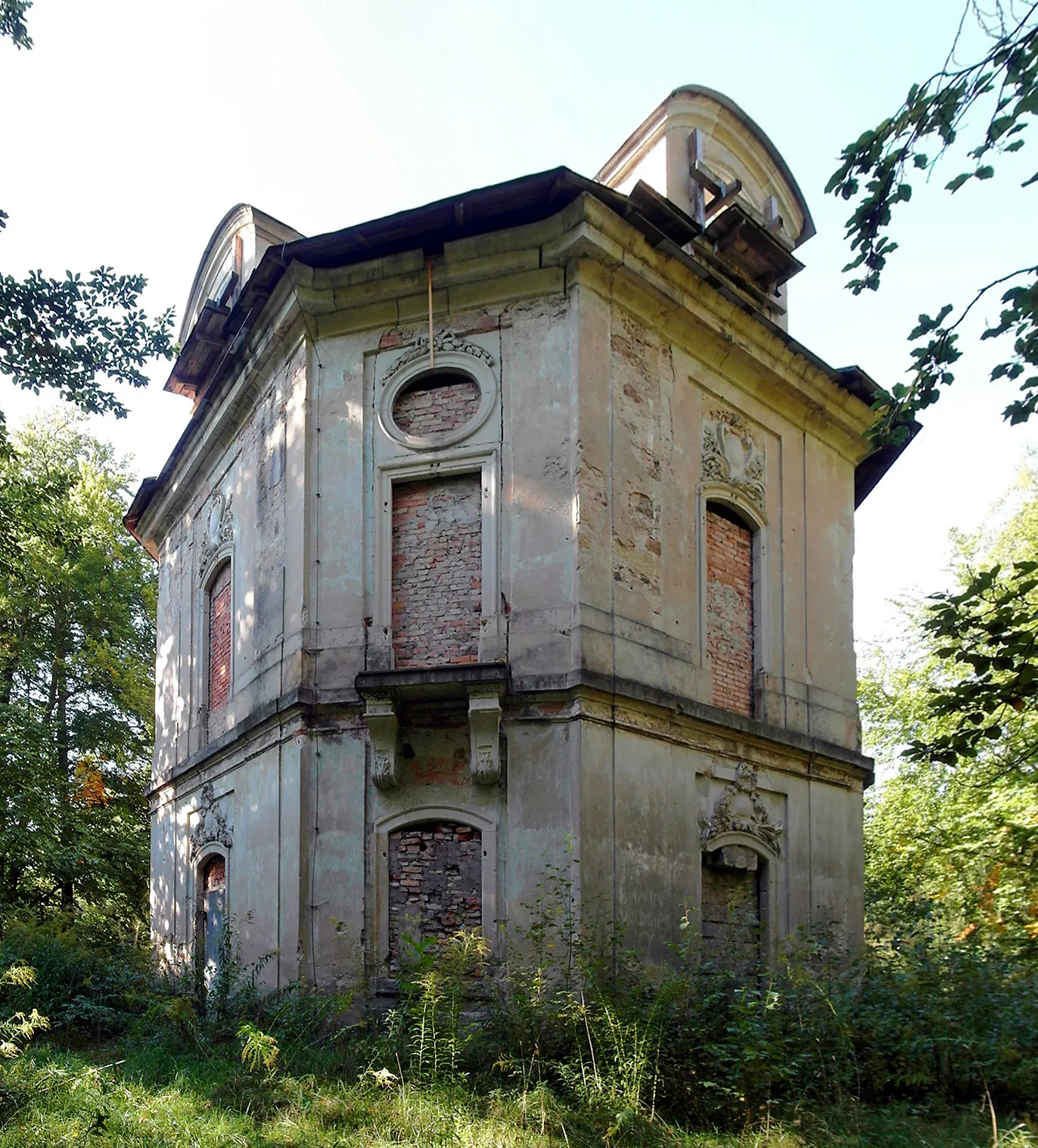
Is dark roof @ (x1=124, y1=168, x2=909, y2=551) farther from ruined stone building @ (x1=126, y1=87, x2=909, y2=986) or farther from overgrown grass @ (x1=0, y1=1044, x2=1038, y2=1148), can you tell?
overgrown grass @ (x1=0, y1=1044, x2=1038, y2=1148)

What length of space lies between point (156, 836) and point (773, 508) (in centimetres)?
1086

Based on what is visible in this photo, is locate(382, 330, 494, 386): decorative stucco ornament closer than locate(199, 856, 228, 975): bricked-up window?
Yes

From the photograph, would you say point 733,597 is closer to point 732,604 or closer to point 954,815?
point 732,604

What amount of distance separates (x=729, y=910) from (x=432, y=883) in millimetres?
3287

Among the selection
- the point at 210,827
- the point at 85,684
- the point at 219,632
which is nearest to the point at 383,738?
the point at 210,827

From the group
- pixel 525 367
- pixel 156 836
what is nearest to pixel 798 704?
pixel 525 367

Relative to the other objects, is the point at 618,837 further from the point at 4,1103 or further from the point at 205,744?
the point at 205,744

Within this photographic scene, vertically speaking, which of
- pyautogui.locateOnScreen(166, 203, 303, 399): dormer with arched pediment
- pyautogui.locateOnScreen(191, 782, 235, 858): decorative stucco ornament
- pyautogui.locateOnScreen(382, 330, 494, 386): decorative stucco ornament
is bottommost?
pyautogui.locateOnScreen(191, 782, 235, 858): decorative stucco ornament

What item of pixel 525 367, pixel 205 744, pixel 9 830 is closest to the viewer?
pixel 525 367

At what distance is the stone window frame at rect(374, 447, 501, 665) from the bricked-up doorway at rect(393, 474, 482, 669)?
85 mm

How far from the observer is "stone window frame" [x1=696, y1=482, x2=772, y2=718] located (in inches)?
469

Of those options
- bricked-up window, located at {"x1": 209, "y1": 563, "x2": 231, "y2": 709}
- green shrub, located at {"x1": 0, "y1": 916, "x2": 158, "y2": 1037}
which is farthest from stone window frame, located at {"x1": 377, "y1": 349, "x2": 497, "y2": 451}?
green shrub, located at {"x1": 0, "y1": 916, "x2": 158, "y2": 1037}

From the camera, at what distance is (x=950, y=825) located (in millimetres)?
19875

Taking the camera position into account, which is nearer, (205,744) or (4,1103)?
(4,1103)
